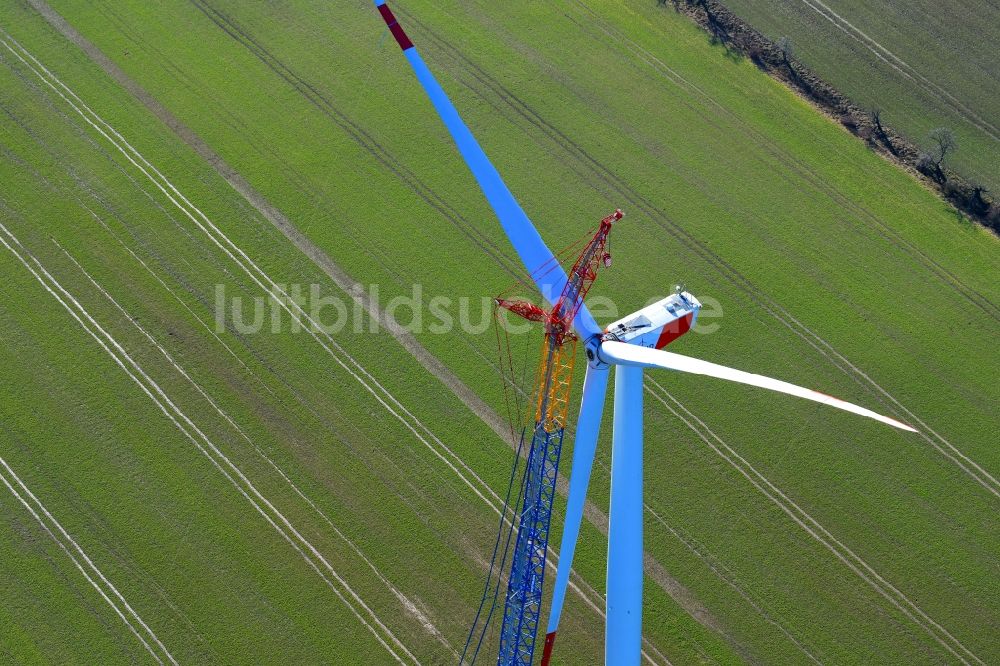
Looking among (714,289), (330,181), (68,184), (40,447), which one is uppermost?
(714,289)

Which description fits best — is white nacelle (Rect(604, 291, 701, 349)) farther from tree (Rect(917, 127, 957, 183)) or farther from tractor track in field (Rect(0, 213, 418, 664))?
tree (Rect(917, 127, 957, 183))

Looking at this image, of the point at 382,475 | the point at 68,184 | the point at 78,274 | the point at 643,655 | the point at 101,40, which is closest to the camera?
the point at 643,655

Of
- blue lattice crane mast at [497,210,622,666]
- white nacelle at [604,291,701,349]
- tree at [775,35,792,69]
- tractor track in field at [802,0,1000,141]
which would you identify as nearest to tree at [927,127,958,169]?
tractor track in field at [802,0,1000,141]

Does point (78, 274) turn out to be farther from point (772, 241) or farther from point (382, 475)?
point (772, 241)

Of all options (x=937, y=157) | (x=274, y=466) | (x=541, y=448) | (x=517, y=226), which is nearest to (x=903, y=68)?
(x=937, y=157)

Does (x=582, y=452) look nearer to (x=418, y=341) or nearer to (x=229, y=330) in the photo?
(x=418, y=341)

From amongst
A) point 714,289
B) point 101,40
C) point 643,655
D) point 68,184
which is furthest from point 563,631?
point 101,40

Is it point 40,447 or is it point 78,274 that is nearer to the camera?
point 40,447
